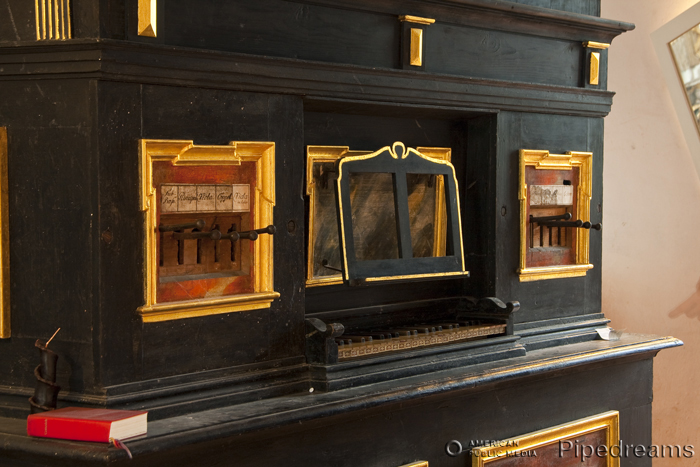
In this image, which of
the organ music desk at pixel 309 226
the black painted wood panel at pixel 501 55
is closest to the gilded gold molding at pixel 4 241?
the organ music desk at pixel 309 226

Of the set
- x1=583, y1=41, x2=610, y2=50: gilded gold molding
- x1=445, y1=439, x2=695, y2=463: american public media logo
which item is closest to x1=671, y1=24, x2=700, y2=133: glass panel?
x1=583, y1=41, x2=610, y2=50: gilded gold molding

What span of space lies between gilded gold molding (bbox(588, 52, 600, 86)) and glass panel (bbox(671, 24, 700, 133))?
146cm

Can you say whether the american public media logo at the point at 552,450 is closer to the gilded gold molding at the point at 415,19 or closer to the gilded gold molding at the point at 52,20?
the gilded gold molding at the point at 415,19

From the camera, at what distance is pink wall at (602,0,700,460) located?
5.82 m

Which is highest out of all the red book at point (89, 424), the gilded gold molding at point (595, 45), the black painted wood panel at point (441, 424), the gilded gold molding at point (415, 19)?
the gilded gold molding at point (595, 45)

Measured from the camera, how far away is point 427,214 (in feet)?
14.0

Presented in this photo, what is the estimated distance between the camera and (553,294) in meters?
→ 4.52

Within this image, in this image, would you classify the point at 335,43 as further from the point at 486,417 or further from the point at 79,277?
the point at 486,417

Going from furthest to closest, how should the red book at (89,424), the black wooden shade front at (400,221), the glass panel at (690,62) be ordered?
the glass panel at (690,62)
the black wooden shade front at (400,221)
the red book at (89,424)

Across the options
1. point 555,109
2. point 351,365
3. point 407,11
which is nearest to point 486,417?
point 351,365

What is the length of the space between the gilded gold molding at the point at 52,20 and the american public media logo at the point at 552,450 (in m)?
2.34

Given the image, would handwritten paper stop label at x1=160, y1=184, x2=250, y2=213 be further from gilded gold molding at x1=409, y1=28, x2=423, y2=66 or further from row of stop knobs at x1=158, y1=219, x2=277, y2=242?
gilded gold molding at x1=409, y1=28, x2=423, y2=66

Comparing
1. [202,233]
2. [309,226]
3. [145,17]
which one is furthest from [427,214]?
[145,17]

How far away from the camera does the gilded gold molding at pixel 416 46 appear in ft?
12.5
